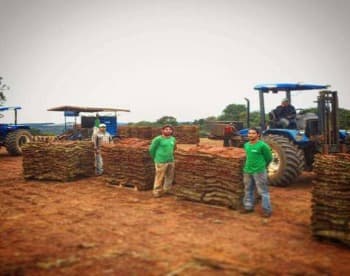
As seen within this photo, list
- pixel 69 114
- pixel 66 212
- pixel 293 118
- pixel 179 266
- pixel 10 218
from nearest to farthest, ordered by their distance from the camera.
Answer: pixel 179 266 < pixel 10 218 < pixel 66 212 < pixel 293 118 < pixel 69 114

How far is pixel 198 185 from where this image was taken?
853 centimetres

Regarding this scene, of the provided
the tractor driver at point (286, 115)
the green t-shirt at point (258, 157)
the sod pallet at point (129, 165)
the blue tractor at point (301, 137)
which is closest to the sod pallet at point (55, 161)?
the sod pallet at point (129, 165)

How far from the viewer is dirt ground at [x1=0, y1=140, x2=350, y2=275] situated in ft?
15.4

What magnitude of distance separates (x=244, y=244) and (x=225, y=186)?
2559 millimetres

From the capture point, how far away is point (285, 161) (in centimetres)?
931

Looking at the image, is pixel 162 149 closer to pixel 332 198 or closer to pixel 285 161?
pixel 285 161

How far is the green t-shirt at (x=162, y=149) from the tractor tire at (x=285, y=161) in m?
2.91

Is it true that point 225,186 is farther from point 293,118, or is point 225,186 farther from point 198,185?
point 293,118

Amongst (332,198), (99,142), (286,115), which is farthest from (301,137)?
(99,142)

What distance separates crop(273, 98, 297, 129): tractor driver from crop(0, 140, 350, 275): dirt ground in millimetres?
2324

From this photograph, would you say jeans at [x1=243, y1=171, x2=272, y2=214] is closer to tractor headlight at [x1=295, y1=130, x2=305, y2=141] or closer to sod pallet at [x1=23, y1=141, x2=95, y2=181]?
tractor headlight at [x1=295, y1=130, x2=305, y2=141]

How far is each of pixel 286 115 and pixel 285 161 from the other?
189 cm

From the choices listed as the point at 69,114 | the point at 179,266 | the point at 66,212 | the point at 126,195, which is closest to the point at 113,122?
the point at 69,114

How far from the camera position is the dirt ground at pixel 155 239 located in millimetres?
4703
